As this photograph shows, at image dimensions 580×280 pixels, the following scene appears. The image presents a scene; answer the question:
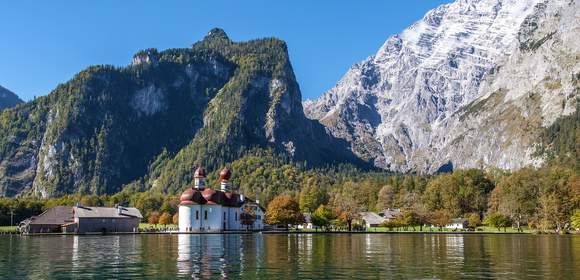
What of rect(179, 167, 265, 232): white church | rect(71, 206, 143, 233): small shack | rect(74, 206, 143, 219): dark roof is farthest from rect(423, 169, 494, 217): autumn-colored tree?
rect(74, 206, 143, 219): dark roof

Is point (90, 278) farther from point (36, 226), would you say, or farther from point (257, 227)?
point (257, 227)

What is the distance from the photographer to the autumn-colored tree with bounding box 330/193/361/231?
167 metres

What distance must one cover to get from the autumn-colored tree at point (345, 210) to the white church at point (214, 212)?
22284mm

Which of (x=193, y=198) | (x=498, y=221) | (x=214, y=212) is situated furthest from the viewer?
(x=214, y=212)

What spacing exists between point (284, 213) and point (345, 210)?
977 inches

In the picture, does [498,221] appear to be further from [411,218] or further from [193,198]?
[193,198]

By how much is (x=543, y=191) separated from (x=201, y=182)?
9060 cm

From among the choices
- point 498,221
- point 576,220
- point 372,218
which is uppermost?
point 576,220

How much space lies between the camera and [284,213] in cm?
16125

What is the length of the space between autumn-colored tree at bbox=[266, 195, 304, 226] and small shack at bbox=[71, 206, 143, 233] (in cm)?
3440

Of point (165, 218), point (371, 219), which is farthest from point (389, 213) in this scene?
point (165, 218)

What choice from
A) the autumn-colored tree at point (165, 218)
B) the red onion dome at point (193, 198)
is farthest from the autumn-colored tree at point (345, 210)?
the autumn-colored tree at point (165, 218)

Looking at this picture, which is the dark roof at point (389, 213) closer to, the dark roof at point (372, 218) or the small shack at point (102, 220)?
the dark roof at point (372, 218)

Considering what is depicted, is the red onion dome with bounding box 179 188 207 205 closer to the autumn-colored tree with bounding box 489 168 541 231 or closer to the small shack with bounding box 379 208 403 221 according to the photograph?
the small shack with bounding box 379 208 403 221
